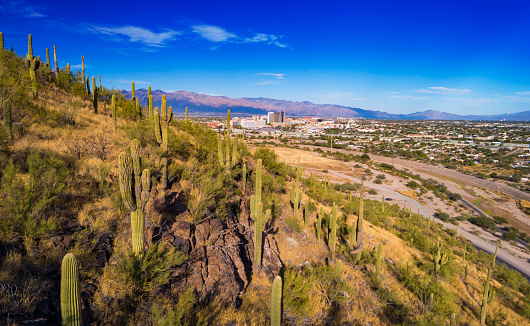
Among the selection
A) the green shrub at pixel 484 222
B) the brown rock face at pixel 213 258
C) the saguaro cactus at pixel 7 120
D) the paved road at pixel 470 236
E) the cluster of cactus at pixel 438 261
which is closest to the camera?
the brown rock face at pixel 213 258

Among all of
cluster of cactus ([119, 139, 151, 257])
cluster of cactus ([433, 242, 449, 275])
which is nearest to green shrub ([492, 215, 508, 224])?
cluster of cactus ([433, 242, 449, 275])

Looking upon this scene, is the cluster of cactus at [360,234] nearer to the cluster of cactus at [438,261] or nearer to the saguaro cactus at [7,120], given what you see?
the cluster of cactus at [438,261]

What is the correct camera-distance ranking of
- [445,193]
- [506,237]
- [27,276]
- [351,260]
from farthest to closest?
[445,193], [506,237], [351,260], [27,276]

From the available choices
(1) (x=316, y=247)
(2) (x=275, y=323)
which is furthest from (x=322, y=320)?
(1) (x=316, y=247)

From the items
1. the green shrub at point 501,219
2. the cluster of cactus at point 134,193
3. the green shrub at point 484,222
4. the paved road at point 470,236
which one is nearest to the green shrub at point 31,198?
the cluster of cactus at point 134,193

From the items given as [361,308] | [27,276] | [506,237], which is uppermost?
[27,276]

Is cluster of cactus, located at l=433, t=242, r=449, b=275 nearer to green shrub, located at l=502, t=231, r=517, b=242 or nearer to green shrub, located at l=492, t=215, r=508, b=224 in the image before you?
green shrub, located at l=502, t=231, r=517, b=242

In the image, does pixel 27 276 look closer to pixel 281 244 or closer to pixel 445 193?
pixel 281 244
